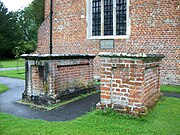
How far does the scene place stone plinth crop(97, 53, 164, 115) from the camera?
15.4ft

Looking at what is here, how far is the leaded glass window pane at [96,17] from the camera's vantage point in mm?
12482

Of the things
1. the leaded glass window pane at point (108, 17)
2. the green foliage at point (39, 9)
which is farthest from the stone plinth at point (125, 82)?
the green foliage at point (39, 9)

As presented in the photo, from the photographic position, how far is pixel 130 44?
36.4ft

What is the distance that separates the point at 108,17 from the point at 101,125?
29.4ft

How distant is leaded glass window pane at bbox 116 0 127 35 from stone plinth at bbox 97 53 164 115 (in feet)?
22.0

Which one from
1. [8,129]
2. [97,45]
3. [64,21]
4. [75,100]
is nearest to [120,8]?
[97,45]

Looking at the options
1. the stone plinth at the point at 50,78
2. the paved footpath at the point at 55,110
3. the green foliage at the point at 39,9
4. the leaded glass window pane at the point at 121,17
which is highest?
Result: the green foliage at the point at 39,9

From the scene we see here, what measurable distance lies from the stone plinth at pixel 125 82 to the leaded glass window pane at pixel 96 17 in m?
7.68

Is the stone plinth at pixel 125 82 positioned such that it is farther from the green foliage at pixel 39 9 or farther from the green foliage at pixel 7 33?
the green foliage at pixel 7 33

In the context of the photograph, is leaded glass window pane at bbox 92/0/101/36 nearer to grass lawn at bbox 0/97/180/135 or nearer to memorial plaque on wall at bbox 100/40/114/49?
memorial plaque on wall at bbox 100/40/114/49

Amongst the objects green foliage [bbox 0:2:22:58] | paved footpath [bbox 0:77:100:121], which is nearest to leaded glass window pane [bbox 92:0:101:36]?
paved footpath [bbox 0:77:100:121]

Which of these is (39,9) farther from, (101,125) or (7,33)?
(101,125)

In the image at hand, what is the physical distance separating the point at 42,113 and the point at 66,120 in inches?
35.9

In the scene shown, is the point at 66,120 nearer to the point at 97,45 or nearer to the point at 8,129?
the point at 8,129
